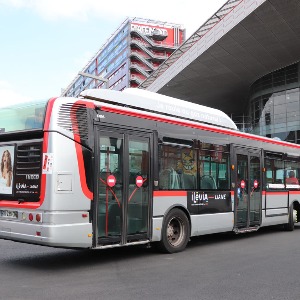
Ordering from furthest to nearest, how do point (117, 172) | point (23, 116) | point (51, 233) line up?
point (117, 172) → point (23, 116) → point (51, 233)

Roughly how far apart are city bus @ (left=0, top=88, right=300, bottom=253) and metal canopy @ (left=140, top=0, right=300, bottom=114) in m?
20.0

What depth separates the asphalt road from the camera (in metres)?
5.57

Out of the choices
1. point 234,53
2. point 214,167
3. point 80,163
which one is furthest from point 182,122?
point 234,53

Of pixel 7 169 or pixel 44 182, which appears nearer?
pixel 44 182

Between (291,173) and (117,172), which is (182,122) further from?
(291,173)

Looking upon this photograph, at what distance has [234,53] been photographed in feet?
112

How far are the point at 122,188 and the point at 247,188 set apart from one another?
15.4ft

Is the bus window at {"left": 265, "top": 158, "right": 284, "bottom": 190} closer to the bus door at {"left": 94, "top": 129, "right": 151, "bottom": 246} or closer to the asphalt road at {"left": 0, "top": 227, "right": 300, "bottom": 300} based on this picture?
the asphalt road at {"left": 0, "top": 227, "right": 300, "bottom": 300}

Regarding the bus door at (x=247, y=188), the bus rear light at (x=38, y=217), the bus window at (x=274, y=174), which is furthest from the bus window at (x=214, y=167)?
the bus rear light at (x=38, y=217)

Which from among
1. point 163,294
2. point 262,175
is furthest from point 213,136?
point 163,294

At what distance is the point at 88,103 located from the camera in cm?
732

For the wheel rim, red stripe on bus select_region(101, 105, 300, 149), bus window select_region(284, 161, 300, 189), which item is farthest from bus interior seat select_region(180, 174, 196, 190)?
bus window select_region(284, 161, 300, 189)

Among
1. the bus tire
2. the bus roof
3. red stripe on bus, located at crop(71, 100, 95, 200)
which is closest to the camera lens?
red stripe on bus, located at crop(71, 100, 95, 200)

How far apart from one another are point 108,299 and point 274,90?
33.6 m
